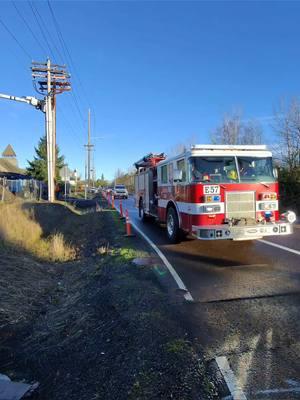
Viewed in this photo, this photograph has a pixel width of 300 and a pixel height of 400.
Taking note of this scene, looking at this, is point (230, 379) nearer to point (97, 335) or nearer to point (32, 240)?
point (97, 335)

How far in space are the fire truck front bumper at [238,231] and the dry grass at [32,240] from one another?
4925 millimetres

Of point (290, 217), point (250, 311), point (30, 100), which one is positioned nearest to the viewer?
point (250, 311)

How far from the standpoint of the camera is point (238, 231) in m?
8.62

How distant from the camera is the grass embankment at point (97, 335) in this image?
143 inches

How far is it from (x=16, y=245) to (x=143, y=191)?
6.06 metres

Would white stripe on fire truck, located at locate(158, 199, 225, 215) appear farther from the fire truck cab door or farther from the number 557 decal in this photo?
the fire truck cab door

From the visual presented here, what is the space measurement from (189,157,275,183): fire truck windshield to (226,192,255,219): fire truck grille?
0.38 m

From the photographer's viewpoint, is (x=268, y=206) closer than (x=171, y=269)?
No

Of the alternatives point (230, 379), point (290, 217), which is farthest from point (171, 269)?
point (230, 379)

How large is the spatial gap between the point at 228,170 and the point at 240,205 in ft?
3.16

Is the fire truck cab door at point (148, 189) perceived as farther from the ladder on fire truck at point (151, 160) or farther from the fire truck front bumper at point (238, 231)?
the fire truck front bumper at point (238, 231)

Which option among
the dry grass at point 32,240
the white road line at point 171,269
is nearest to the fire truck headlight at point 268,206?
the white road line at point 171,269

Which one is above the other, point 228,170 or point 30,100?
point 30,100

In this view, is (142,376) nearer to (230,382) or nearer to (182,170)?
(230,382)
